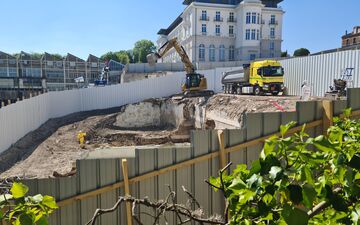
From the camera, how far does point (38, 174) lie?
12.2 m

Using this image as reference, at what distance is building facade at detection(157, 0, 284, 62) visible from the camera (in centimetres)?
5503

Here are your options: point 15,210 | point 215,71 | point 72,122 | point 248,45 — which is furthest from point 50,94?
point 248,45

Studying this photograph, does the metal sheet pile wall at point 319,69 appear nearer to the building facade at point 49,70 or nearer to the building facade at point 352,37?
the building facade at point 49,70

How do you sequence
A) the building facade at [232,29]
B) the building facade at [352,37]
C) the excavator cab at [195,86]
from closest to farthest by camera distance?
the excavator cab at [195,86], the building facade at [232,29], the building facade at [352,37]

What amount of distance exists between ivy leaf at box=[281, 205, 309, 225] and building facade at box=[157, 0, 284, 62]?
56.4 meters

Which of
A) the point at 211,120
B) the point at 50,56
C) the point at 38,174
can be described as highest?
the point at 50,56

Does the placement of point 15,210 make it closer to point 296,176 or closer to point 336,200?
point 296,176

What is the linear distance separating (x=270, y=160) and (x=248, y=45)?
5689 cm

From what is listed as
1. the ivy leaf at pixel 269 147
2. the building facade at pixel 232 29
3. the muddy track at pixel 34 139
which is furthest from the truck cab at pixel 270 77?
the building facade at pixel 232 29

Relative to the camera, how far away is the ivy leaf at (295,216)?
1009 mm

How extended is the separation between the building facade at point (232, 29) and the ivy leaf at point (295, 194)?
185 feet

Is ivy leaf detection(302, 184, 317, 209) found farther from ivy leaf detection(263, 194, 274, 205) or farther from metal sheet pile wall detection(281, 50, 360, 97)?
metal sheet pile wall detection(281, 50, 360, 97)

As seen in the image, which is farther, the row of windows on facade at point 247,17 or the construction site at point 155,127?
the row of windows on facade at point 247,17

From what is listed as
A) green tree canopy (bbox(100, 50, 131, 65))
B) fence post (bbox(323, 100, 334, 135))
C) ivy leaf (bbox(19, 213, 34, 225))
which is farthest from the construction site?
green tree canopy (bbox(100, 50, 131, 65))
